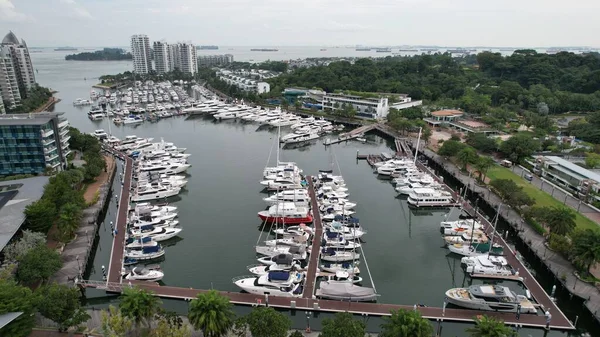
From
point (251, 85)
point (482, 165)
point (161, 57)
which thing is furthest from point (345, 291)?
point (161, 57)

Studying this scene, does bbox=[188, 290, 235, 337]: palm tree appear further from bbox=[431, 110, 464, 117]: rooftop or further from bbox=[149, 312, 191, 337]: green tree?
bbox=[431, 110, 464, 117]: rooftop

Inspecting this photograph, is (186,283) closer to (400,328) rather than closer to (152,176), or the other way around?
(400,328)

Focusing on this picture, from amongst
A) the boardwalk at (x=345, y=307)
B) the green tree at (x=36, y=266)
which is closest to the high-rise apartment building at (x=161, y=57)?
the green tree at (x=36, y=266)

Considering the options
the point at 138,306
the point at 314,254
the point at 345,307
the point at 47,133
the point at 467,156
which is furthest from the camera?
the point at 467,156

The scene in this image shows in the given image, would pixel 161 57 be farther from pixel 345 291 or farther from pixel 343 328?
pixel 343 328

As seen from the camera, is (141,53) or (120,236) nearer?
(120,236)

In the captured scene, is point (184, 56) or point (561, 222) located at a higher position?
point (184, 56)

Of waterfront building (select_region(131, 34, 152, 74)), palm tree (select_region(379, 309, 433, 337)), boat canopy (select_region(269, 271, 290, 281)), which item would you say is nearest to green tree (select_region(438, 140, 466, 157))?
boat canopy (select_region(269, 271, 290, 281))
